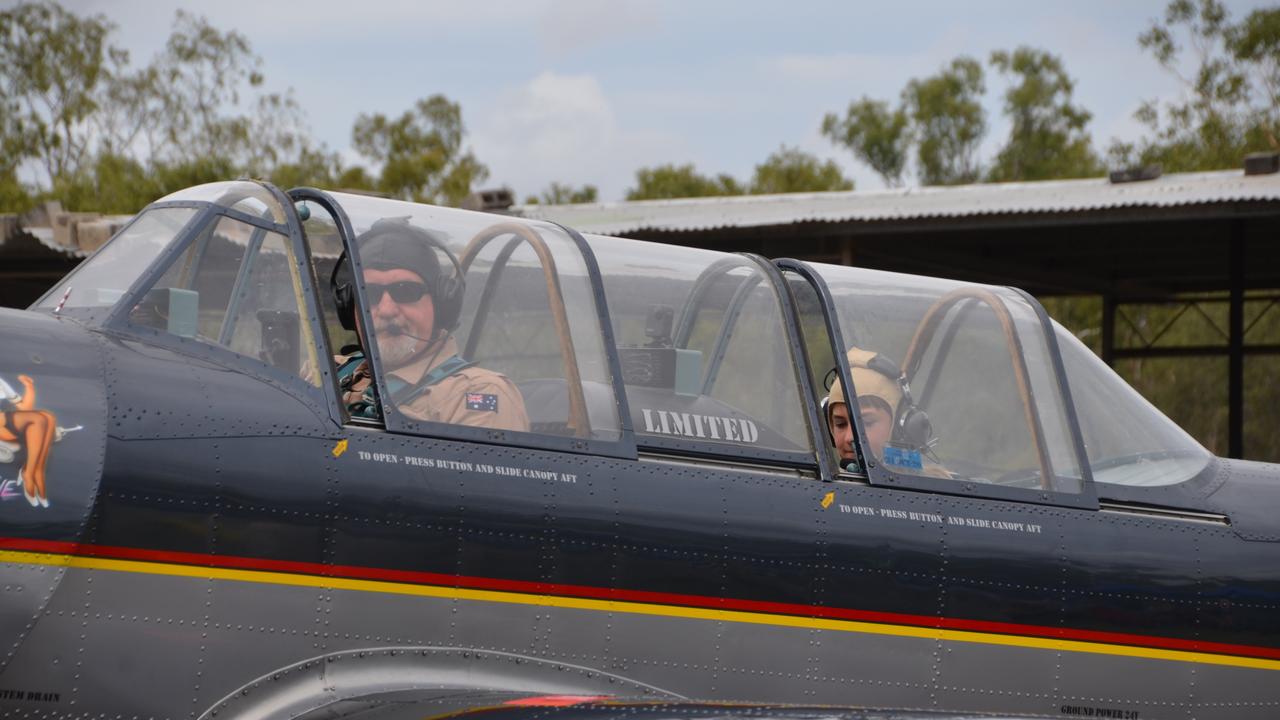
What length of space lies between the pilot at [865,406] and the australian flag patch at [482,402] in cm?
162

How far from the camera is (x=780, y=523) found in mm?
5410

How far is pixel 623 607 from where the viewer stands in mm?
5102

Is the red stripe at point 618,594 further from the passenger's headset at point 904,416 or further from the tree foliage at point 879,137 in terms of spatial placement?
the tree foliage at point 879,137

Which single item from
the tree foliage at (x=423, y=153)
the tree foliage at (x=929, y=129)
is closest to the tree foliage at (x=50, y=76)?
the tree foliage at (x=423, y=153)

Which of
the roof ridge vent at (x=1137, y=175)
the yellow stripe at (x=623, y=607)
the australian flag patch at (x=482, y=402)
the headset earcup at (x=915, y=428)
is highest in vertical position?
the roof ridge vent at (x=1137, y=175)

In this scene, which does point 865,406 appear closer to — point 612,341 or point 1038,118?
point 612,341

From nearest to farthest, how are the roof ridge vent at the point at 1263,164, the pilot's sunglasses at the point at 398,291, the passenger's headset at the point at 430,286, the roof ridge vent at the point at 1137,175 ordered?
the pilot's sunglasses at the point at 398,291, the passenger's headset at the point at 430,286, the roof ridge vent at the point at 1263,164, the roof ridge vent at the point at 1137,175

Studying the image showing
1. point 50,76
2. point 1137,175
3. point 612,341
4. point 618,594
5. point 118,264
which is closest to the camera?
point 118,264

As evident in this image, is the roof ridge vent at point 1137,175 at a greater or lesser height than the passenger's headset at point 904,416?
greater

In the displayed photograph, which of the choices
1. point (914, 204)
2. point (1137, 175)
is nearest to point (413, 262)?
point (914, 204)

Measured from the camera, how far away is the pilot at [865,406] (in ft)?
19.4

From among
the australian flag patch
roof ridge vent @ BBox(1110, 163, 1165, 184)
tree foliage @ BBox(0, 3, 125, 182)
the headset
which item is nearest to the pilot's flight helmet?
the australian flag patch

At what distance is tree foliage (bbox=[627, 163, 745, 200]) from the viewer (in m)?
60.8

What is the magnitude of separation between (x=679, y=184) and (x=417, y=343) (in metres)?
57.0
